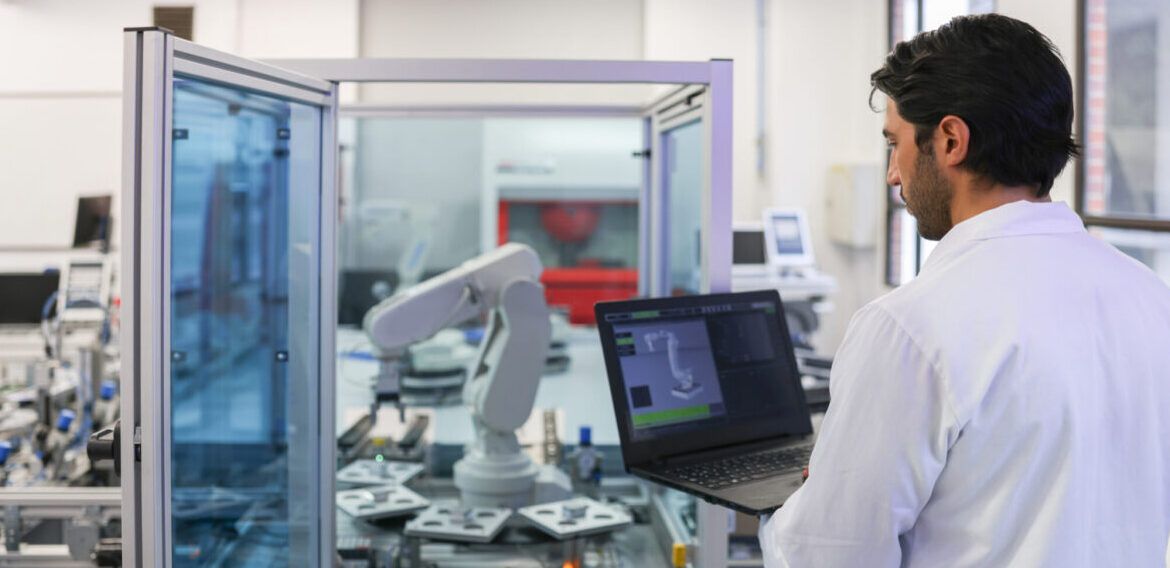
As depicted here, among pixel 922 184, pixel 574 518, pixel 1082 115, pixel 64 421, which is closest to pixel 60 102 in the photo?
pixel 64 421

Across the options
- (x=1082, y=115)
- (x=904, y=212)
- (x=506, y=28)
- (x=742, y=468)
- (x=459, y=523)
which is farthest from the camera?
(x=506, y=28)

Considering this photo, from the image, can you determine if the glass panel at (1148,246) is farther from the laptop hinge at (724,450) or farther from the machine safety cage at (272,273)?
the laptop hinge at (724,450)

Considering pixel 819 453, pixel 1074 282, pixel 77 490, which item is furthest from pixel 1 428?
pixel 1074 282

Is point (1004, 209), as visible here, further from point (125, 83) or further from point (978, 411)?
point (125, 83)

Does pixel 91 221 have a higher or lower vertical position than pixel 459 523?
higher

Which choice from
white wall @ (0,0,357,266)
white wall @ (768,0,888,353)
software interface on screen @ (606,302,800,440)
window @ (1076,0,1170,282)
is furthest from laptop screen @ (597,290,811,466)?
white wall @ (0,0,357,266)

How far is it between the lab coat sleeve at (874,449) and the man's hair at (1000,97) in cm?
20

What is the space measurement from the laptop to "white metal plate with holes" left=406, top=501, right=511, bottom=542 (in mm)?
849

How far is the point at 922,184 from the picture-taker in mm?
1075

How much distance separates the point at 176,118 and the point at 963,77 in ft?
4.11

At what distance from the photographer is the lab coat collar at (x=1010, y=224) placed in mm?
1016

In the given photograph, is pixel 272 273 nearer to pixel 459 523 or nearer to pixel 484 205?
pixel 459 523

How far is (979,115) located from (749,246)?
3.47 metres

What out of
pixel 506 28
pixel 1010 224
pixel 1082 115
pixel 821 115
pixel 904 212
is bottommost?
pixel 1010 224
